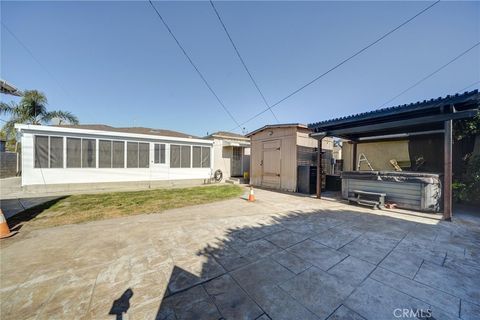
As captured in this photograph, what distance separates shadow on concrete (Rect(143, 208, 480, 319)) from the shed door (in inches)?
205

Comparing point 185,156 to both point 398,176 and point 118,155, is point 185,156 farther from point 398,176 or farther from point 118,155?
point 398,176

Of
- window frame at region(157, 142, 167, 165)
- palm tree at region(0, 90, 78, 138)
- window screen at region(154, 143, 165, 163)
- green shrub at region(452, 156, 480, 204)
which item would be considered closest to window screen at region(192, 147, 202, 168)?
window frame at region(157, 142, 167, 165)

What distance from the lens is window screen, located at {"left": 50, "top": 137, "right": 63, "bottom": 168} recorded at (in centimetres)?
784

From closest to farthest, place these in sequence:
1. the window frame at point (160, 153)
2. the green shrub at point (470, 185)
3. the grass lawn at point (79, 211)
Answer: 1. the grass lawn at point (79, 211)
2. the green shrub at point (470, 185)
3. the window frame at point (160, 153)

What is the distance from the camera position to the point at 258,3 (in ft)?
20.8

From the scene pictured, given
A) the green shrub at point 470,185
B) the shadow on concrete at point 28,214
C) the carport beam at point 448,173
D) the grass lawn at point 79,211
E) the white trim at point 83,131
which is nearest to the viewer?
the shadow on concrete at point 28,214

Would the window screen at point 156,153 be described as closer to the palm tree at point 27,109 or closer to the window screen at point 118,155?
the window screen at point 118,155

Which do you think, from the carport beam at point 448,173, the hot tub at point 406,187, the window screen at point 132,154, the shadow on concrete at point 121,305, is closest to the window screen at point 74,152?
the window screen at point 132,154

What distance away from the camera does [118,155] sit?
9.22 meters

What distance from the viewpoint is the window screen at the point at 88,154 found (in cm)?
842

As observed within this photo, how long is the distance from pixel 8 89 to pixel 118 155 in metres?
9.08

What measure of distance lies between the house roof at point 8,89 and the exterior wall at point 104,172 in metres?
6.22

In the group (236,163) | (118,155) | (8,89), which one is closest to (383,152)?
(236,163)

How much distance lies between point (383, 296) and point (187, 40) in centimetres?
870
